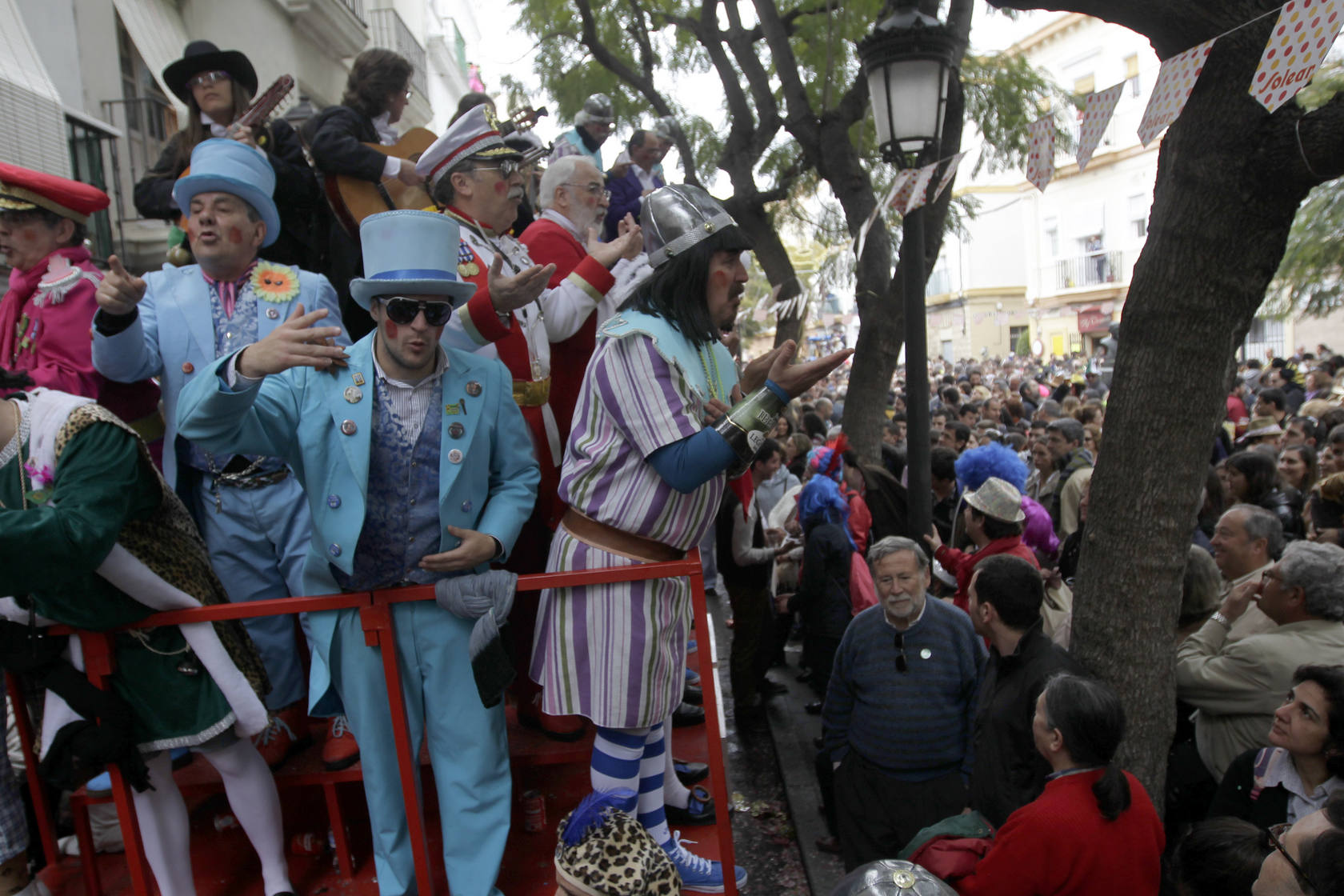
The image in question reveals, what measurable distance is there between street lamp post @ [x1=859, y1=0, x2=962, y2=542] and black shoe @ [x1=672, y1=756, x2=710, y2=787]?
232cm

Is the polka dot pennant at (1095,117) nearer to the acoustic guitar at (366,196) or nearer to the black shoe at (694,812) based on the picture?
the acoustic guitar at (366,196)

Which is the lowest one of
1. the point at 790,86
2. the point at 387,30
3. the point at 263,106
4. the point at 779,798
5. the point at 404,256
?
the point at 779,798

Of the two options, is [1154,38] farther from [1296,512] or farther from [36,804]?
[36,804]

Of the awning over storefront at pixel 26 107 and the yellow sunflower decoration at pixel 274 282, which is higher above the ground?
the awning over storefront at pixel 26 107

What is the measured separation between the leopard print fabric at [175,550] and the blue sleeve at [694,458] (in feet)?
4.64

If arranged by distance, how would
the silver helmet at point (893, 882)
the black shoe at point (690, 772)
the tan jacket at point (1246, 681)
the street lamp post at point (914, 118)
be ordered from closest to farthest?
the silver helmet at point (893, 882)
the tan jacket at point (1246, 681)
the black shoe at point (690, 772)
the street lamp post at point (914, 118)

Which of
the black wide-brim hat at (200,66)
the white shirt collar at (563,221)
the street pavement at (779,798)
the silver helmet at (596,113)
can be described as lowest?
the street pavement at (779,798)

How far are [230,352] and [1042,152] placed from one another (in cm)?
392

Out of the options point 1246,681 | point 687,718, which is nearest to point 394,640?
point 687,718

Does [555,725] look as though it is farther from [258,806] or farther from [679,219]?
[679,219]

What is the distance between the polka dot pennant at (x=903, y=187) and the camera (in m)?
5.70

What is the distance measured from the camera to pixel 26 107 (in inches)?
268

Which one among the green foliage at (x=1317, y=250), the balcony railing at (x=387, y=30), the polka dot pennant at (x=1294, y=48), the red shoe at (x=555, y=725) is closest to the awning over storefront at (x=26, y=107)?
the red shoe at (x=555, y=725)

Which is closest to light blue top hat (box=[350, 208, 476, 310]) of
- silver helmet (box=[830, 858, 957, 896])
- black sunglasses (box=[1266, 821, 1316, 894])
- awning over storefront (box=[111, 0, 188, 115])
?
silver helmet (box=[830, 858, 957, 896])
